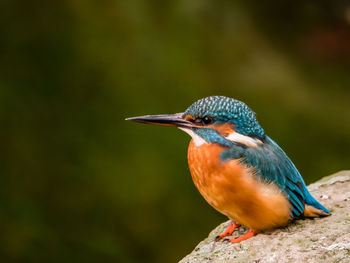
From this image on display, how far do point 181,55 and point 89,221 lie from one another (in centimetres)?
205

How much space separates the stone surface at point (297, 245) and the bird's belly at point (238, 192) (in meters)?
0.10

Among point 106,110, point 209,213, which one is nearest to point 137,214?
point 209,213

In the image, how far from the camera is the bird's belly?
234cm

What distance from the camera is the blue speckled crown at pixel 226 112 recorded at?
2.43 metres

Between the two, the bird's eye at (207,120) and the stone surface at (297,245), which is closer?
the stone surface at (297,245)

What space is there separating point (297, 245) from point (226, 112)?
75 cm

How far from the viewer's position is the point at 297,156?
5.03 m

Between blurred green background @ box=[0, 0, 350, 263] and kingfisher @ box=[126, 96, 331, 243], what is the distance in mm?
2382

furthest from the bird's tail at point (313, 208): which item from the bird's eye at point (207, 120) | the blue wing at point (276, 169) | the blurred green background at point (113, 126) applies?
the blurred green background at point (113, 126)

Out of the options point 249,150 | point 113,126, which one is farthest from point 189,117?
point 113,126

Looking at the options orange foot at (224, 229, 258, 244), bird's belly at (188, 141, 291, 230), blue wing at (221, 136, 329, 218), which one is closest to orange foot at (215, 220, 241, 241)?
orange foot at (224, 229, 258, 244)

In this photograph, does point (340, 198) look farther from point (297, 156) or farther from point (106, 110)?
point (106, 110)

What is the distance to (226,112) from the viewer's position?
243 cm

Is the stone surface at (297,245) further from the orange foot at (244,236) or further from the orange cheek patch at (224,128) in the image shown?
the orange cheek patch at (224,128)
